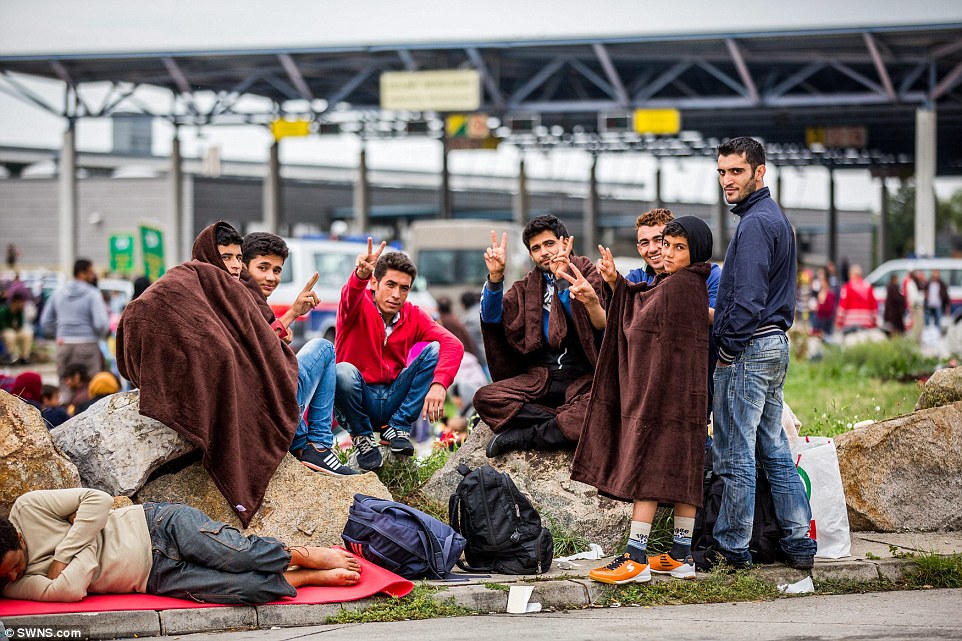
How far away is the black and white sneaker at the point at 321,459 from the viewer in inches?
282

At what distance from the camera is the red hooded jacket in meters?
7.69

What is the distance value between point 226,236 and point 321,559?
7.13 feet

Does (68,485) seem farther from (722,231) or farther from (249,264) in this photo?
(722,231)

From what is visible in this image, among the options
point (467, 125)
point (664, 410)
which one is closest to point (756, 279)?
point (664, 410)

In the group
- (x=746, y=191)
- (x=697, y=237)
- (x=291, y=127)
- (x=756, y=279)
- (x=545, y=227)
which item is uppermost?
(x=291, y=127)

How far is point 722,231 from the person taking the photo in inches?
2048

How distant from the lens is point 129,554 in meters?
5.60

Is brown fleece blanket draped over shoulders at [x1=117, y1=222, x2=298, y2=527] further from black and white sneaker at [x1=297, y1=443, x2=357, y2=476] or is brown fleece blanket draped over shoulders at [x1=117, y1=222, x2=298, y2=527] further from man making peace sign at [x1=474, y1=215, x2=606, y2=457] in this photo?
man making peace sign at [x1=474, y1=215, x2=606, y2=457]

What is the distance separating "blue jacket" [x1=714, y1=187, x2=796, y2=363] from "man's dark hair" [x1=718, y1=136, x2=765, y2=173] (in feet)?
0.55

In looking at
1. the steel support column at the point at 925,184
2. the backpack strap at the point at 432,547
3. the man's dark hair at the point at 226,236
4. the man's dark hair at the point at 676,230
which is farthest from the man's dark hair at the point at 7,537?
the steel support column at the point at 925,184

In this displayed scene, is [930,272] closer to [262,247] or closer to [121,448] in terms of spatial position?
[262,247]

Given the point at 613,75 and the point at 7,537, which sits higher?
the point at 613,75

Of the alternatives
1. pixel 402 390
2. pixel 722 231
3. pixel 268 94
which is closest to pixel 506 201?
pixel 722 231

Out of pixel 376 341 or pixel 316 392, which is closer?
pixel 316 392
